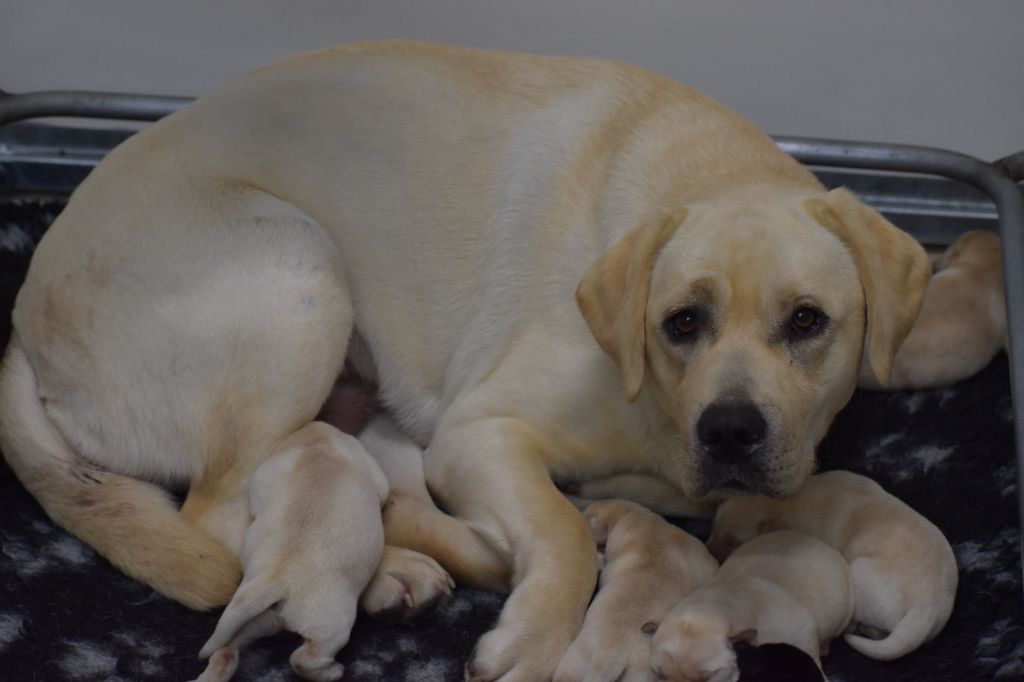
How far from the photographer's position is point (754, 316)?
2.04 metres

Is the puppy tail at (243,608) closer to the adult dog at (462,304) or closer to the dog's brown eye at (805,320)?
the adult dog at (462,304)

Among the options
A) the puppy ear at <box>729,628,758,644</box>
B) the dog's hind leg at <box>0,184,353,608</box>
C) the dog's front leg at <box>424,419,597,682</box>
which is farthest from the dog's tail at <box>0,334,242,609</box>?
the puppy ear at <box>729,628,758,644</box>

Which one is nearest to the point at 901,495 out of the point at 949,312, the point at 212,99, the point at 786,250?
the point at 949,312

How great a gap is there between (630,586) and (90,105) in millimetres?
2033

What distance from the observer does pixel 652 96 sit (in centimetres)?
258

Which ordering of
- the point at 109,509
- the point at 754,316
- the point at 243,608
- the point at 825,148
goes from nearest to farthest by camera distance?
the point at 243,608 < the point at 754,316 < the point at 109,509 < the point at 825,148

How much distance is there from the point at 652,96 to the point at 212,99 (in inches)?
36.3

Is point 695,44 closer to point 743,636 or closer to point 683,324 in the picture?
point 683,324

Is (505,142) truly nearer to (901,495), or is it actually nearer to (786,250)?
(786,250)

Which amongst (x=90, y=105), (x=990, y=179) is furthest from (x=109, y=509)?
(x=990, y=179)

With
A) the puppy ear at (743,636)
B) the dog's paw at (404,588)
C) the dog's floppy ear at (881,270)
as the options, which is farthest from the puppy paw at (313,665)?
the dog's floppy ear at (881,270)

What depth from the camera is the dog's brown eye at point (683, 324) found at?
82.2 inches

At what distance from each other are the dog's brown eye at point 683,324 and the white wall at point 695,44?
5.55 feet

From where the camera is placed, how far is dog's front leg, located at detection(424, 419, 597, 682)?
200 cm
